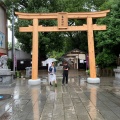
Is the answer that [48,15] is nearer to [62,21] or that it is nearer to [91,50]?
[62,21]

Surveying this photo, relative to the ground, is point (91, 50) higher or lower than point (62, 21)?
lower

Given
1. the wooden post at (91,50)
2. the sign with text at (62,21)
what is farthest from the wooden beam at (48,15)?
the wooden post at (91,50)

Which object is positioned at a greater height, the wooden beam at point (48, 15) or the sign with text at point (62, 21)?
the wooden beam at point (48, 15)

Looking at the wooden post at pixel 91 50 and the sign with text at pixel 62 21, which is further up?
the sign with text at pixel 62 21

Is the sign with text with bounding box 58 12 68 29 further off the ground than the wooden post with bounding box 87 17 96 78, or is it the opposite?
the sign with text with bounding box 58 12 68 29

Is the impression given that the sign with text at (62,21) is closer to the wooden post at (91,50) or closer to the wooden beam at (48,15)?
the wooden beam at (48,15)

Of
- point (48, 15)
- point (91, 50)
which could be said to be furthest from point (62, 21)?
point (91, 50)

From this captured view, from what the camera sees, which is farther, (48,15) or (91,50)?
(91,50)

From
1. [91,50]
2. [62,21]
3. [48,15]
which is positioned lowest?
[91,50]

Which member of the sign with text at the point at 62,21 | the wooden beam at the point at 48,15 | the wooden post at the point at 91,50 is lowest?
the wooden post at the point at 91,50

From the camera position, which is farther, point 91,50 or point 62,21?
point 91,50

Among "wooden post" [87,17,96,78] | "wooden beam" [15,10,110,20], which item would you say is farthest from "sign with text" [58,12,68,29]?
"wooden post" [87,17,96,78]

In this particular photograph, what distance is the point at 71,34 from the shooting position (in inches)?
1807

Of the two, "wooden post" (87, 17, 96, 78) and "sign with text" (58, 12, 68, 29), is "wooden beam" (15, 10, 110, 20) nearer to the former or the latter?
"sign with text" (58, 12, 68, 29)
